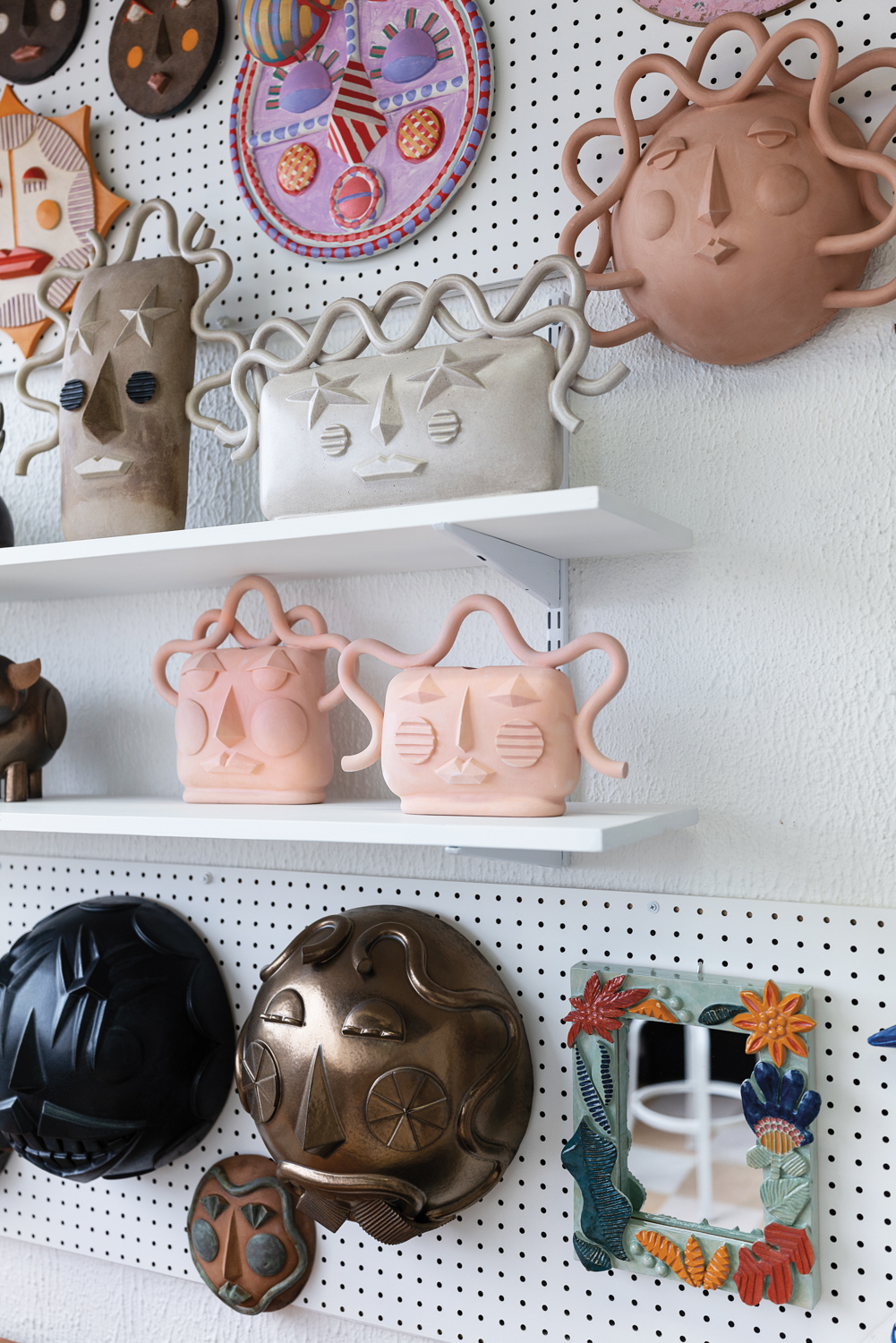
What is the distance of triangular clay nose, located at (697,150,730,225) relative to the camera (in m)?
0.92

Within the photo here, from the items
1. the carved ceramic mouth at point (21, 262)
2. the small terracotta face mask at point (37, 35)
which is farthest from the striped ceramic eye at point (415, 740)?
the small terracotta face mask at point (37, 35)

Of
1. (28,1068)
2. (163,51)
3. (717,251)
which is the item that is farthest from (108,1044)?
(163,51)

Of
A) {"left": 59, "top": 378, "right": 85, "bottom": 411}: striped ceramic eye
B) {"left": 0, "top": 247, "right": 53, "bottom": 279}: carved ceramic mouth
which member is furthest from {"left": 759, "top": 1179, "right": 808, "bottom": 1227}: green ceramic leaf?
{"left": 0, "top": 247, "right": 53, "bottom": 279}: carved ceramic mouth

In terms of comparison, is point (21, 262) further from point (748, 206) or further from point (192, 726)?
point (748, 206)

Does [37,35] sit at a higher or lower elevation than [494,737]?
higher

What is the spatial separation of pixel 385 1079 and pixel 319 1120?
0.24 ft

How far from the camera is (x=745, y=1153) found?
97cm

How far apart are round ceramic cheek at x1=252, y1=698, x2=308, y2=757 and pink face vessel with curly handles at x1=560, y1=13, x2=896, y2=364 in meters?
0.47

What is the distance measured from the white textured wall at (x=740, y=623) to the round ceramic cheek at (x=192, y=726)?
169 millimetres

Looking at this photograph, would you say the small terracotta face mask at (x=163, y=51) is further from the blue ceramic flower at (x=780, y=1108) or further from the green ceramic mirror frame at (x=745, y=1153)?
the blue ceramic flower at (x=780, y=1108)

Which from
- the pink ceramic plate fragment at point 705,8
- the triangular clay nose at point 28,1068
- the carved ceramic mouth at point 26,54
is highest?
the carved ceramic mouth at point 26,54

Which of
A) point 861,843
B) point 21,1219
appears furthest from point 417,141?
point 21,1219

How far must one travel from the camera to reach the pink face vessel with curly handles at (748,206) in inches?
36.0

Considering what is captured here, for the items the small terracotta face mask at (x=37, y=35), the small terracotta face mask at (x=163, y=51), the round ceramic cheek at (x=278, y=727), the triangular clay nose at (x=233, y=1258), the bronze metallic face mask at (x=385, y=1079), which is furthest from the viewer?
the small terracotta face mask at (x=37, y=35)
